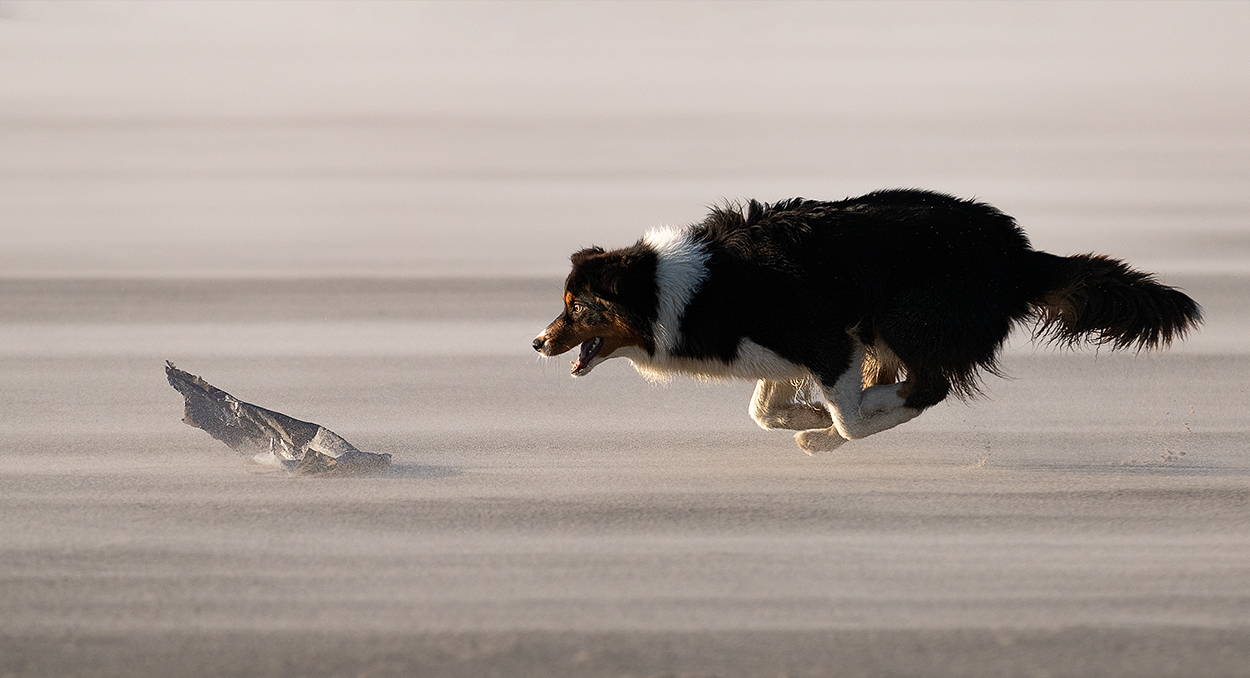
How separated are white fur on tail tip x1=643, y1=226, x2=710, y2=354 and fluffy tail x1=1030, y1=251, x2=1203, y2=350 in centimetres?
152

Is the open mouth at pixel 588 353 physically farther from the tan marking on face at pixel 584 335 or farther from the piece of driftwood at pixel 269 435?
the piece of driftwood at pixel 269 435

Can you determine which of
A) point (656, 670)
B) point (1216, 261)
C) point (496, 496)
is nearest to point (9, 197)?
point (496, 496)

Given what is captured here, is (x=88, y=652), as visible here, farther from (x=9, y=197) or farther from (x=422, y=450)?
(x=9, y=197)

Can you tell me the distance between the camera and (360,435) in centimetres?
702

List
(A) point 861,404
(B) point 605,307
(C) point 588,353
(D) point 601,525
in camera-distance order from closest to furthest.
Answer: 1. (D) point 601,525
2. (A) point 861,404
3. (B) point 605,307
4. (C) point 588,353

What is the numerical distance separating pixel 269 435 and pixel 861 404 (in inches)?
105

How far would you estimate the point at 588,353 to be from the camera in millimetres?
6980

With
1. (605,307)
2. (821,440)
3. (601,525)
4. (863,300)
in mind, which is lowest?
(601,525)

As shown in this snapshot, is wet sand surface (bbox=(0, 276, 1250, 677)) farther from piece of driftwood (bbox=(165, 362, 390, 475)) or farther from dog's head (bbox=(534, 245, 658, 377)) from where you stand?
dog's head (bbox=(534, 245, 658, 377))

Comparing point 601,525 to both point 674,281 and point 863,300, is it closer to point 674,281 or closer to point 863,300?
point 674,281

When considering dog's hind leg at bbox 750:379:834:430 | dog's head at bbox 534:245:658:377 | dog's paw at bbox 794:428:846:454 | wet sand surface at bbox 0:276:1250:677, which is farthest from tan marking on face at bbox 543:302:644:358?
dog's paw at bbox 794:428:846:454

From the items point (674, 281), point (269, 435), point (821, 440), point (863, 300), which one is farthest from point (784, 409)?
point (269, 435)

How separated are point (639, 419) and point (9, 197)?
880cm

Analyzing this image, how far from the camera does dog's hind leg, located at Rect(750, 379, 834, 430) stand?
7.06 metres
